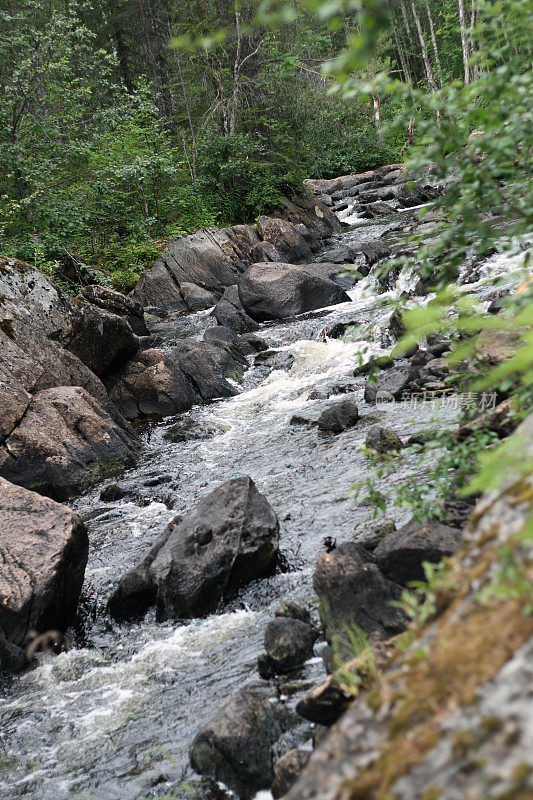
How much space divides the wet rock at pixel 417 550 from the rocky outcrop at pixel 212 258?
16.4 meters

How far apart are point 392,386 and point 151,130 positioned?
17296 millimetres

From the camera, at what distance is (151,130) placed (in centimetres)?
2244

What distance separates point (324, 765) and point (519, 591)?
815mm

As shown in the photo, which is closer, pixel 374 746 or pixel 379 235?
pixel 374 746

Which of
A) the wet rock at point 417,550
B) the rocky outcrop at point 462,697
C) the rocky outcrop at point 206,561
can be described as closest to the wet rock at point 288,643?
the wet rock at point 417,550

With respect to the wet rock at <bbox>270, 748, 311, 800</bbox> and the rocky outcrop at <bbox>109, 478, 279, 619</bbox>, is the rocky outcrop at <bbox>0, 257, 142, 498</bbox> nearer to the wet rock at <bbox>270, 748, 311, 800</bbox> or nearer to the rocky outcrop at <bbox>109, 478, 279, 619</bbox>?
the rocky outcrop at <bbox>109, 478, 279, 619</bbox>

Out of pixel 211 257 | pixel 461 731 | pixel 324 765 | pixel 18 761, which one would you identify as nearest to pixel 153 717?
pixel 18 761

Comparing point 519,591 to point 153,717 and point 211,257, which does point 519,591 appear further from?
point 211,257

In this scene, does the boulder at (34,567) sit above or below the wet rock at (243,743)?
above

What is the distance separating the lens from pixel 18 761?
15.0 ft

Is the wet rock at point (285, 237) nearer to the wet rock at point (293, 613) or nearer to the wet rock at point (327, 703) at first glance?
the wet rock at point (293, 613)

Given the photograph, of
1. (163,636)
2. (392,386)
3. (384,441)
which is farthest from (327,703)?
(392,386)

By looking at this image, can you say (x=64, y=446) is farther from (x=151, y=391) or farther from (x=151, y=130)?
(x=151, y=130)

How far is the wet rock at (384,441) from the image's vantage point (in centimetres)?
776
